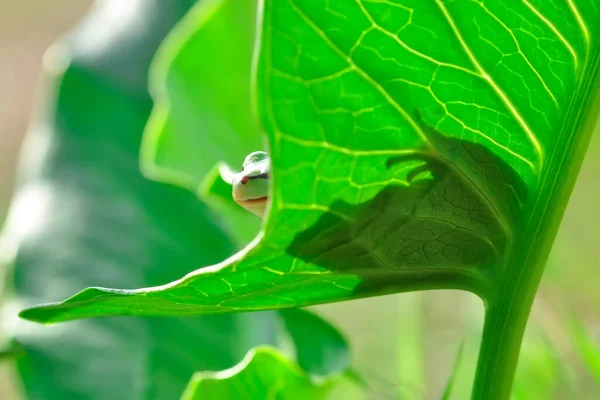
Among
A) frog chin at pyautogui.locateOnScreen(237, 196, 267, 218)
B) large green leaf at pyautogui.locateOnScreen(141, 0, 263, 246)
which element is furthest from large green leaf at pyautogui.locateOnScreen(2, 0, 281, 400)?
frog chin at pyautogui.locateOnScreen(237, 196, 267, 218)

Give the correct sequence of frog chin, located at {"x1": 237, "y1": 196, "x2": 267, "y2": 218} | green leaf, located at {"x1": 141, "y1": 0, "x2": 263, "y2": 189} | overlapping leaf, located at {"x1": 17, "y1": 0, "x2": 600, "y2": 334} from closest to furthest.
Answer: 1. overlapping leaf, located at {"x1": 17, "y1": 0, "x2": 600, "y2": 334}
2. frog chin, located at {"x1": 237, "y1": 196, "x2": 267, "y2": 218}
3. green leaf, located at {"x1": 141, "y1": 0, "x2": 263, "y2": 189}

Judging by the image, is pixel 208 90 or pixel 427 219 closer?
pixel 427 219

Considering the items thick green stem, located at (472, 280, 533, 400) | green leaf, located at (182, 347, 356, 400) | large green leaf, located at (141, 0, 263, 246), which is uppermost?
large green leaf, located at (141, 0, 263, 246)

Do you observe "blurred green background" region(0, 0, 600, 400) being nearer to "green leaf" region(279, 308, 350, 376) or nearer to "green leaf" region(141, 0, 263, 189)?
"green leaf" region(279, 308, 350, 376)

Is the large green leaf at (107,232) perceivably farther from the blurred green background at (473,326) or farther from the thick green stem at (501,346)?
the thick green stem at (501,346)

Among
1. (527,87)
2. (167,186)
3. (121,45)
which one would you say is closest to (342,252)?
(527,87)

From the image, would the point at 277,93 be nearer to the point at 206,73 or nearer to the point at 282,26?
the point at 282,26

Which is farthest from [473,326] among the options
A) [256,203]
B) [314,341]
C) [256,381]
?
[256,203]

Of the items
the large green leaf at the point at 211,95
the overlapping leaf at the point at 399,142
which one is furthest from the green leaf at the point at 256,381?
the large green leaf at the point at 211,95

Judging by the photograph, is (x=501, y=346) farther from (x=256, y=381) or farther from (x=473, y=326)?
(x=473, y=326)
